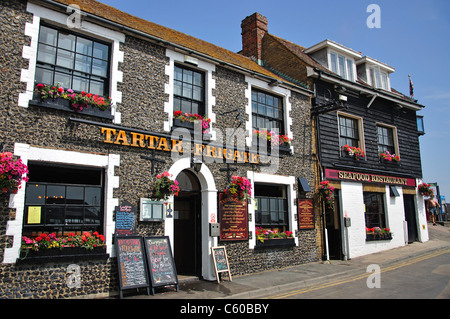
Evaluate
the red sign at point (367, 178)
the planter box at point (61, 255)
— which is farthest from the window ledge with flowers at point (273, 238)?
the planter box at point (61, 255)

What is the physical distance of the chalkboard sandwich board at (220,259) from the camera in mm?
9750

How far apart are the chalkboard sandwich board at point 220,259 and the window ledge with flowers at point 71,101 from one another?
15.2 ft

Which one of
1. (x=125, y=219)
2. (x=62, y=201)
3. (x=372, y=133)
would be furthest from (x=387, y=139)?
(x=62, y=201)

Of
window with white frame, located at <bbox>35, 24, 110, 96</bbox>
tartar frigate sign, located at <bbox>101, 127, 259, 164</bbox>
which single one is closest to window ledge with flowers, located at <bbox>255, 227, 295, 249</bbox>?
tartar frigate sign, located at <bbox>101, 127, 259, 164</bbox>

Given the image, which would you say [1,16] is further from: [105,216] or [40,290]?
[40,290]

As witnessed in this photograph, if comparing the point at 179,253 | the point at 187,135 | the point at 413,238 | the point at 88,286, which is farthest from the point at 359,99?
the point at 88,286

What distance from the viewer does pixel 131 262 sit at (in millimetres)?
8219

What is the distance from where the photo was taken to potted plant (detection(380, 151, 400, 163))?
16656 mm

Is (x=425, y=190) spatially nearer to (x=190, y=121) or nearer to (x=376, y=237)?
(x=376, y=237)

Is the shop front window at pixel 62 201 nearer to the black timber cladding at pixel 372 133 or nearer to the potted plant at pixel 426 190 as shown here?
the black timber cladding at pixel 372 133

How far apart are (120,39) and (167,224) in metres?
5.10

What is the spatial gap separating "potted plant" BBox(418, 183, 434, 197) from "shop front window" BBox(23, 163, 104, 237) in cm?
A: 1599

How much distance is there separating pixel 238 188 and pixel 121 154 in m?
3.62

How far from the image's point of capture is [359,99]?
16.2 metres
